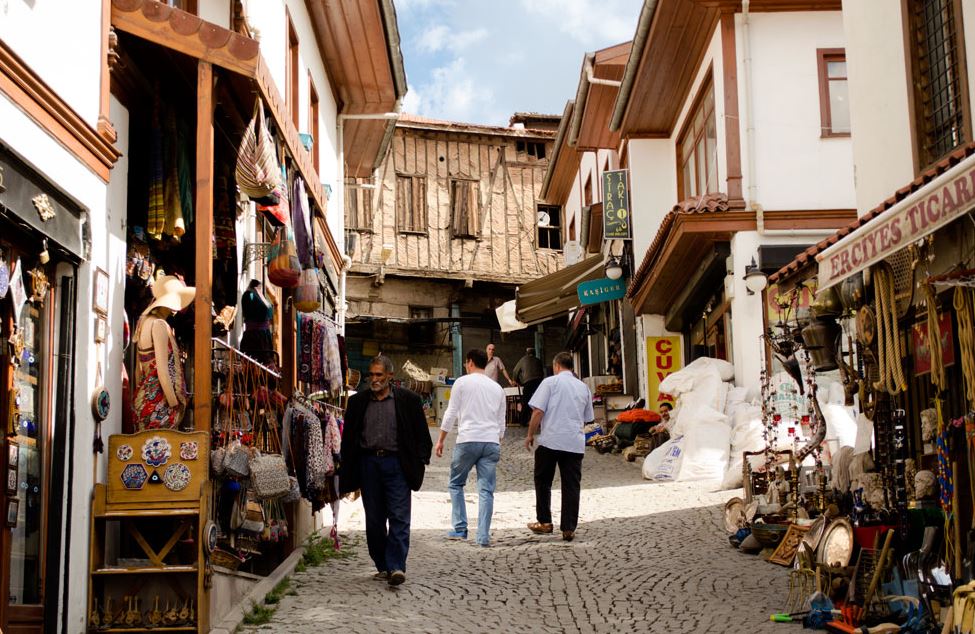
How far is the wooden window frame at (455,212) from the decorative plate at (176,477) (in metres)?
25.5

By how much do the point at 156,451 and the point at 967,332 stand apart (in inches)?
191

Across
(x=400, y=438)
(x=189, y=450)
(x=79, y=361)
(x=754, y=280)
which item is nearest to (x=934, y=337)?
(x=400, y=438)

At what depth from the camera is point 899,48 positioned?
30.4 feet

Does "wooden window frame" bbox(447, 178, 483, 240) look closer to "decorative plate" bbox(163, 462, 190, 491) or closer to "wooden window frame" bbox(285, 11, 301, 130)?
"wooden window frame" bbox(285, 11, 301, 130)

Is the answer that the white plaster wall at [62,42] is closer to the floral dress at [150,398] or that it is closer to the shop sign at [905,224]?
the floral dress at [150,398]

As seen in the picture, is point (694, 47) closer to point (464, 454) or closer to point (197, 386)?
point (464, 454)

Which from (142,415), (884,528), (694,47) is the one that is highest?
(694,47)

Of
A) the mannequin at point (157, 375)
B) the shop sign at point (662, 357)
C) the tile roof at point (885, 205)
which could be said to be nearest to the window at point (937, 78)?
the tile roof at point (885, 205)

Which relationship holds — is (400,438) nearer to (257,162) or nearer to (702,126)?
(257,162)

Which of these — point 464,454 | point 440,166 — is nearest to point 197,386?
point 464,454

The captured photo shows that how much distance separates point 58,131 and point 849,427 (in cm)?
966

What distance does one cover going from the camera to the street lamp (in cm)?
1487

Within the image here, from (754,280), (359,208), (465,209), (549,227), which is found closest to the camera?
(754,280)

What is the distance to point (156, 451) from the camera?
698 centimetres
